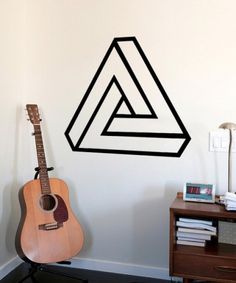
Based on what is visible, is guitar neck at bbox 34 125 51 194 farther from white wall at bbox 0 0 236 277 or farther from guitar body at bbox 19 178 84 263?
white wall at bbox 0 0 236 277

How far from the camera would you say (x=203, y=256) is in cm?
192

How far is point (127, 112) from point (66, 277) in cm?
131

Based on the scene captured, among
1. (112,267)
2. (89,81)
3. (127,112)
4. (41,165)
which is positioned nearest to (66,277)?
(112,267)

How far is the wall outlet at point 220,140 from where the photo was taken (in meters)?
2.29

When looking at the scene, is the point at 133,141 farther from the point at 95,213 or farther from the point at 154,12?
the point at 154,12

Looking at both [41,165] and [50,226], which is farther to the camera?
[41,165]

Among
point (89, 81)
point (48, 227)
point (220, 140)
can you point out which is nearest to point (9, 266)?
point (48, 227)

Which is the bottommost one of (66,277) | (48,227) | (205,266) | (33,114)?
(66,277)

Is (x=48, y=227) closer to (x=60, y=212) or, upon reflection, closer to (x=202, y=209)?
(x=60, y=212)

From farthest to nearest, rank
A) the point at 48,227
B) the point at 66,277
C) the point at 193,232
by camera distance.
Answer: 1. the point at 66,277
2. the point at 48,227
3. the point at 193,232

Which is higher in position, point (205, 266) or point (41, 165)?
point (41, 165)

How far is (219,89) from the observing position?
2287 mm

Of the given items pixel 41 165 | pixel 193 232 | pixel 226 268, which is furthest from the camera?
pixel 41 165

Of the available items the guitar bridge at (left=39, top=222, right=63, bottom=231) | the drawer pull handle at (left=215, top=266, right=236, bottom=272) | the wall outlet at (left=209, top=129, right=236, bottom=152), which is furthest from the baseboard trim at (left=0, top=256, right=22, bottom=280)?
the wall outlet at (left=209, top=129, right=236, bottom=152)
